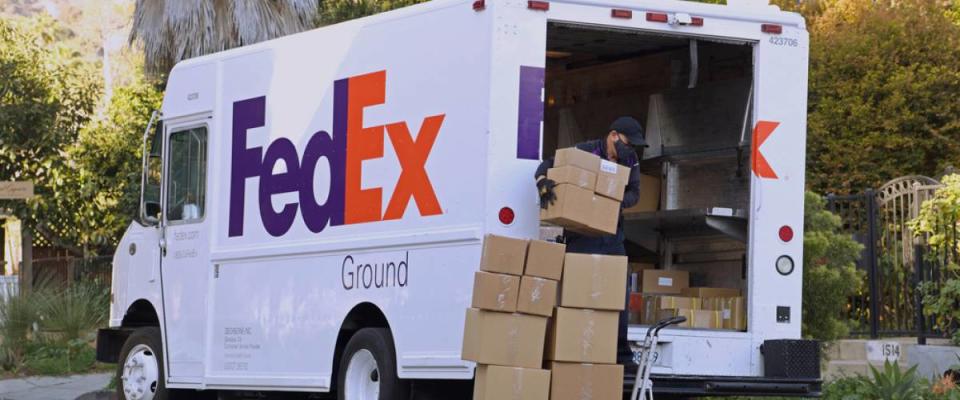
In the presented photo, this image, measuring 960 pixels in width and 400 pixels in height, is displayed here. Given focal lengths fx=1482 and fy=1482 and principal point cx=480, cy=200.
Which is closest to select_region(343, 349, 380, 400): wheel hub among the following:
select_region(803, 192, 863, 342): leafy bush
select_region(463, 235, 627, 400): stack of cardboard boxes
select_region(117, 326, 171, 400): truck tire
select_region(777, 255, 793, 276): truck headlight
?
select_region(463, 235, 627, 400): stack of cardboard boxes

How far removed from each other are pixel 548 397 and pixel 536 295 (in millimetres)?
569

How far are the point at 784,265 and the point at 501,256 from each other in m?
2.05

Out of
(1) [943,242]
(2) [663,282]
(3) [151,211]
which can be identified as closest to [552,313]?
(2) [663,282]

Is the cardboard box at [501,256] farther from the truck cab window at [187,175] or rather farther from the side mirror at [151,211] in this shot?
the side mirror at [151,211]

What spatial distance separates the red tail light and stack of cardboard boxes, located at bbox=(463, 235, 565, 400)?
1.81m

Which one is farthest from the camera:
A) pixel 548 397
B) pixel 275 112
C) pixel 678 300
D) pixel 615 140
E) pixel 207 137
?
pixel 207 137

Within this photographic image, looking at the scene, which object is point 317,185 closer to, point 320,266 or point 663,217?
point 320,266

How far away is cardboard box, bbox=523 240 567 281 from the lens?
8242 millimetres

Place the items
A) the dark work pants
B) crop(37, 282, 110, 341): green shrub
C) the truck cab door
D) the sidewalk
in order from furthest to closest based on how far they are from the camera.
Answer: crop(37, 282, 110, 341): green shrub → the sidewalk → the truck cab door → the dark work pants

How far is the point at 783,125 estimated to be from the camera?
9.27 m

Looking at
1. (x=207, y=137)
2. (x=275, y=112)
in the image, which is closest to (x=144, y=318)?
(x=207, y=137)

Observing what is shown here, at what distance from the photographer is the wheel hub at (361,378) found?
9695 mm

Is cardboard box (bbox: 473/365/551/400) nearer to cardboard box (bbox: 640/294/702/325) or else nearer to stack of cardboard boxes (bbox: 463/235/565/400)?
stack of cardboard boxes (bbox: 463/235/565/400)

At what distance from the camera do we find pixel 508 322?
817 centimetres
